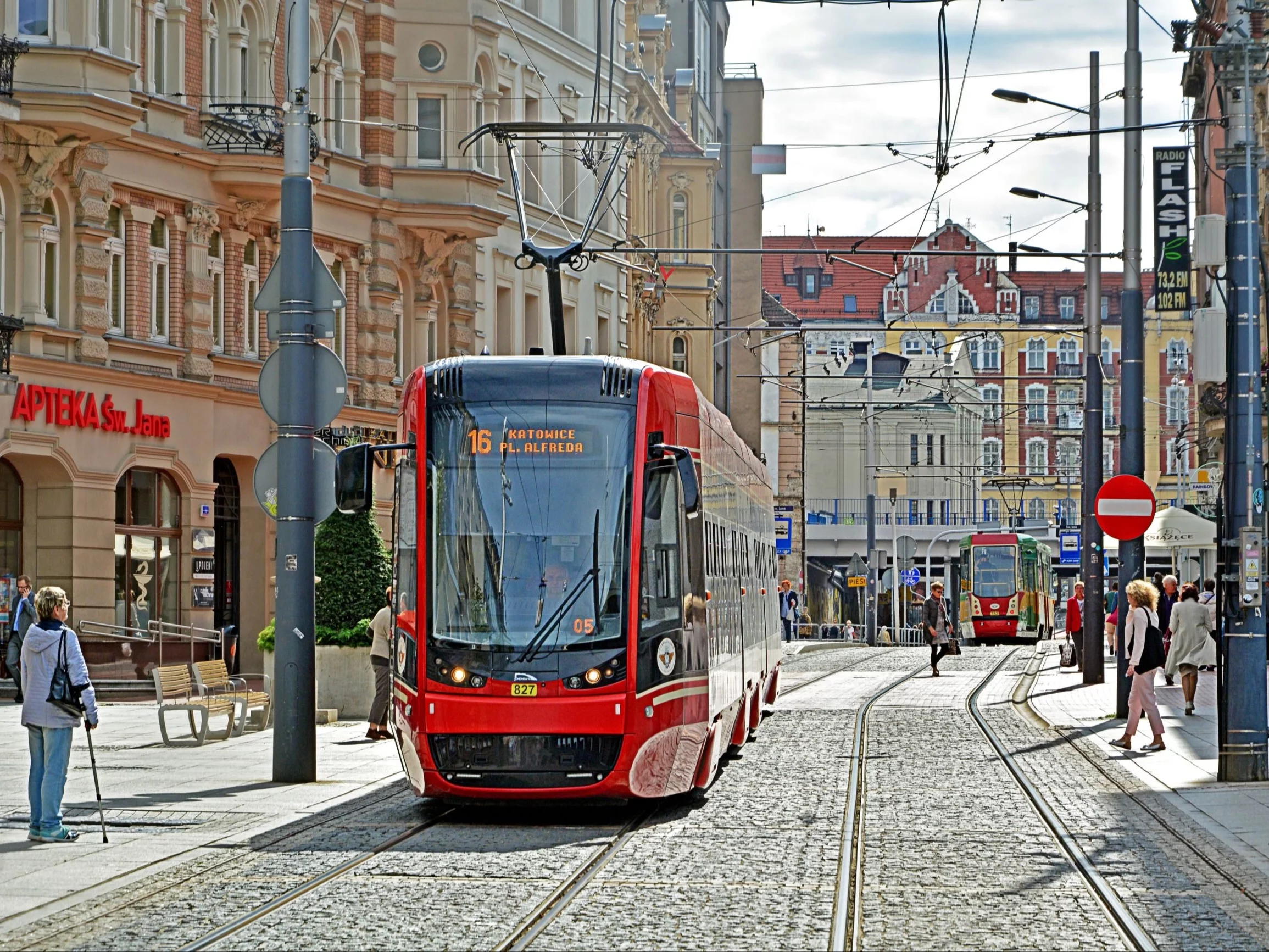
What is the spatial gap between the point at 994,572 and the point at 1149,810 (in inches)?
1875

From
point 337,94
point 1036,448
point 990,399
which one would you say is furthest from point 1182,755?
point 990,399

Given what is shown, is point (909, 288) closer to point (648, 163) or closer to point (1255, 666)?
point (648, 163)

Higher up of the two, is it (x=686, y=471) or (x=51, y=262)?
(x=51, y=262)

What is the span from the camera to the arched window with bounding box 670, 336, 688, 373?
6594 cm

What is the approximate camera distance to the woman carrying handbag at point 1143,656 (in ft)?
70.3

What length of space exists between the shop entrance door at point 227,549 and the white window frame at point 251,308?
74.6 inches

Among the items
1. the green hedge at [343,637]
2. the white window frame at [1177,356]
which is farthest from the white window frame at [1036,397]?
the green hedge at [343,637]

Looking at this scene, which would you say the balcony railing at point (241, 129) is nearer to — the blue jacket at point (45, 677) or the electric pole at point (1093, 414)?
the electric pole at point (1093, 414)

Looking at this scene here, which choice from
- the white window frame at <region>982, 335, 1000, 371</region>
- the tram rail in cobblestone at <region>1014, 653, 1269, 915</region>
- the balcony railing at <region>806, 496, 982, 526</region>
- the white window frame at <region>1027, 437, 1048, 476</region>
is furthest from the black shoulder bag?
the white window frame at <region>982, 335, 1000, 371</region>

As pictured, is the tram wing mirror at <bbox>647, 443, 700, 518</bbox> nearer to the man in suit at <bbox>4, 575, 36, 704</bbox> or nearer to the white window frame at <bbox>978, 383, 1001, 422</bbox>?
the man in suit at <bbox>4, 575, 36, 704</bbox>

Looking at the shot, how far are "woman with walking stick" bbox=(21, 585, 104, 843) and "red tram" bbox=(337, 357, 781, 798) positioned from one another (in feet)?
7.21

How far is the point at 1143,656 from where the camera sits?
70.2 ft

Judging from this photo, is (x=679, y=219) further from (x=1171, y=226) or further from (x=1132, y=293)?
(x=1132, y=293)

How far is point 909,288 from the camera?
396 feet
